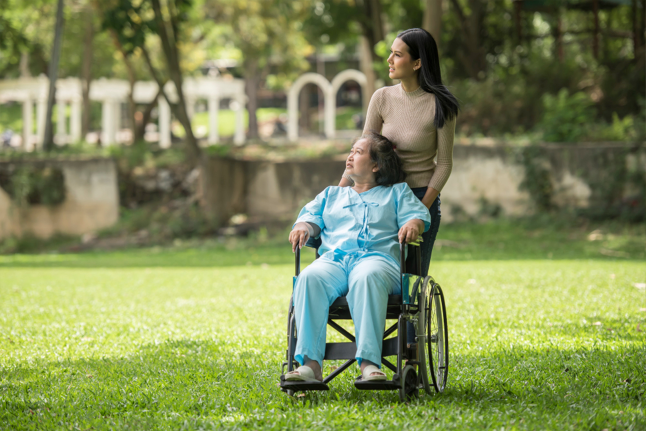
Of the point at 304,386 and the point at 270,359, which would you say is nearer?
the point at 304,386

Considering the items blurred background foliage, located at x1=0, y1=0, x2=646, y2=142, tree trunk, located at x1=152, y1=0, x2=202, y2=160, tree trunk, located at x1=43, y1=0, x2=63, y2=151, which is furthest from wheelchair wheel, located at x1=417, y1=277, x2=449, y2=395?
tree trunk, located at x1=43, y1=0, x2=63, y2=151

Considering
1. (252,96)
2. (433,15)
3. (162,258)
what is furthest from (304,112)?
(162,258)

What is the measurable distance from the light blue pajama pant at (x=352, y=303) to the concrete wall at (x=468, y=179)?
12.4m

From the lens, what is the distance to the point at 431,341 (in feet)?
13.5

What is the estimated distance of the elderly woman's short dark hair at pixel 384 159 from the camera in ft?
13.5

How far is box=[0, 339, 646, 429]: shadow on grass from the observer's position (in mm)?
3520

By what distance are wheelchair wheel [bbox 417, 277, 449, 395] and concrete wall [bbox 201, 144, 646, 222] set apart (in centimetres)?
1178

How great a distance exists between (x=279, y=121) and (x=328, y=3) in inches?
1066

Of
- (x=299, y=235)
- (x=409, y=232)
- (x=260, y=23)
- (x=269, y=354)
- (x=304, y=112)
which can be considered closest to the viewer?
(x=409, y=232)

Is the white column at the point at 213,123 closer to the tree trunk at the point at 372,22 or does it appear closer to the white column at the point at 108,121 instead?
the white column at the point at 108,121

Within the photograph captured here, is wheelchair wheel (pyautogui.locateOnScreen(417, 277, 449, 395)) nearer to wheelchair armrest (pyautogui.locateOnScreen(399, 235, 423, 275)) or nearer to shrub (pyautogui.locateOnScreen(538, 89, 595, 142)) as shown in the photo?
wheelchair armrest (pyautogui.locateOnScreen(399, 235, 423, 275))

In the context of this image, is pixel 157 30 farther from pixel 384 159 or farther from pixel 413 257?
pixel 413 257

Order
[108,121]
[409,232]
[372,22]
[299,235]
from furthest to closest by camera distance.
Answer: [108,121], [372,22], [299,235], [409,232]

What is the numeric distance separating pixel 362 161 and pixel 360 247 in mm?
494
